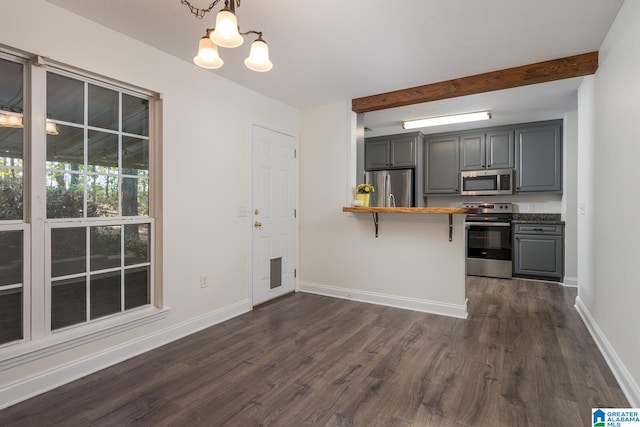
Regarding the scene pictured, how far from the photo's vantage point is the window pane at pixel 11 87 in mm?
1949

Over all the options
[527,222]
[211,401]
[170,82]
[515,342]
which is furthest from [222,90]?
[527,222]

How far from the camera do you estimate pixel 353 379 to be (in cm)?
217

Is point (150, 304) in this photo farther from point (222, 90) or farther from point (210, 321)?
point (222, 90)

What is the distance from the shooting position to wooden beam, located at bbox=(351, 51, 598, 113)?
2836 mm

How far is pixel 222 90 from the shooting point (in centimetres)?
327

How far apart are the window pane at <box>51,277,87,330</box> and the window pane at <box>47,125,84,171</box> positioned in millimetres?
787

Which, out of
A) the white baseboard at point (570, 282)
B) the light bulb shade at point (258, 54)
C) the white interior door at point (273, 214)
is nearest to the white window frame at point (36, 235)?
the light bulb shade at point (258, 54)

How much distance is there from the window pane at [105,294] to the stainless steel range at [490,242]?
489cm

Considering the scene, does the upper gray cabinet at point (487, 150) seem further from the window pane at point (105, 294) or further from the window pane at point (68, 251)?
the window pane at point (68, 251)

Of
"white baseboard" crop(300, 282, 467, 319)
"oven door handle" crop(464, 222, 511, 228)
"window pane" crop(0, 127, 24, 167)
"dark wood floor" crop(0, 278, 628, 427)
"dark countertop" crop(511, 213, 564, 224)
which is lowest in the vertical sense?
"dark wood floor" crop(0, 278, 628, 427)

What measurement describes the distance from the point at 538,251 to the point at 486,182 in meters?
1.29

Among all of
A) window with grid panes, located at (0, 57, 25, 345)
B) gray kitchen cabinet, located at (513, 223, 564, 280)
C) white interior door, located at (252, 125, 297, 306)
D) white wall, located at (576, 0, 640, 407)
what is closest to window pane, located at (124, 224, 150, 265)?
window with grid panes, located at (0, 57, 25, 345)

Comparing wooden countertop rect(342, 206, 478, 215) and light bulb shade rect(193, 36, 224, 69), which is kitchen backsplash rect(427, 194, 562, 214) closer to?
wooden countertop rect(342, 206, 478, 215)

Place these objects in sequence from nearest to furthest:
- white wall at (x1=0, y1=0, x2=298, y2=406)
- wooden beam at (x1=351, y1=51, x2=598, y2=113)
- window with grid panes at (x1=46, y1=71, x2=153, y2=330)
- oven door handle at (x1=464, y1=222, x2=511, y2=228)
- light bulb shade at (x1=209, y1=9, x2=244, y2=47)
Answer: light bulb shade at (x1=209, y1=9, x2=244, y2=47) < white wall at (x1=0, y1=0, x2=298, y2=406) < window with grid panes at (x1=46, y1=71, x2=153, y2=330) < wooden beam at (x1=351, y1=51, x2=598, y2=113) < oven door handle at (x1=464, y1=222, x2=511, y2=228)
